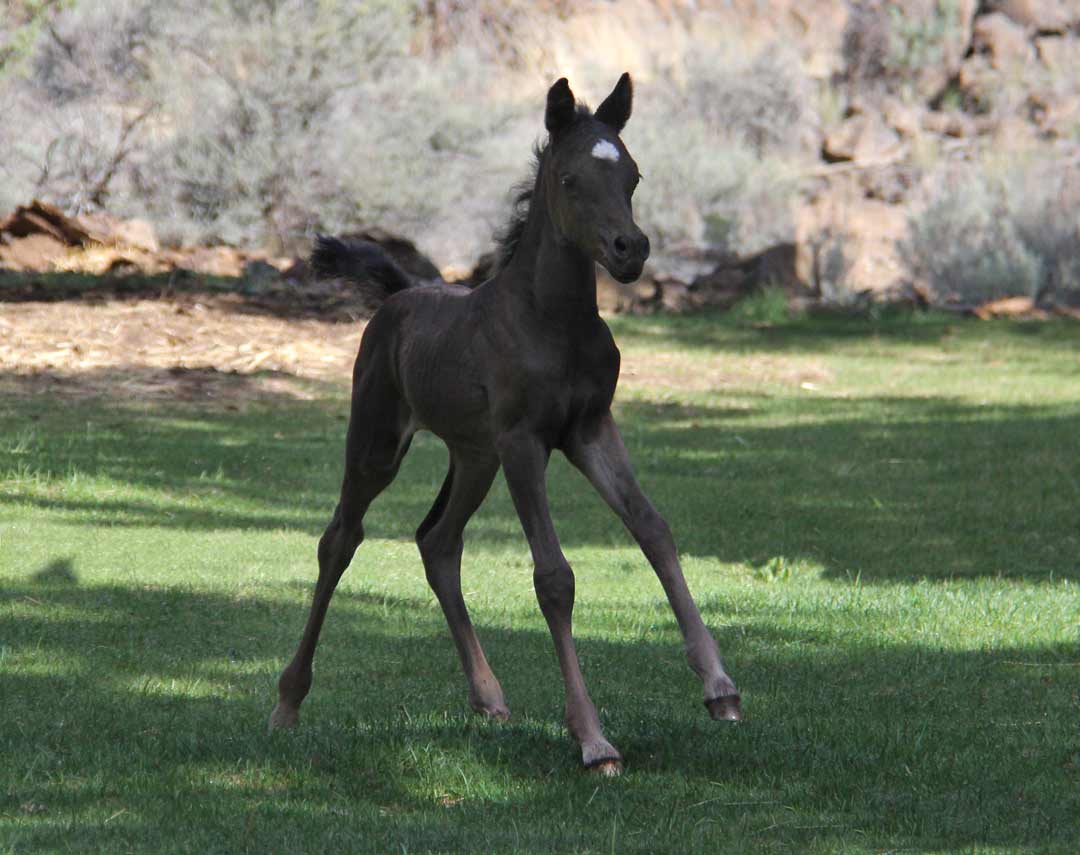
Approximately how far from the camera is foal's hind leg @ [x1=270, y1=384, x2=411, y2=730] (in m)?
6.73

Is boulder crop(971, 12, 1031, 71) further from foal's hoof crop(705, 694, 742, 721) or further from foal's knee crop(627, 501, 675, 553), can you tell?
foal's hoof crop(705, 694, 742, 721)

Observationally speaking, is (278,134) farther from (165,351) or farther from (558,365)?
(558,365)

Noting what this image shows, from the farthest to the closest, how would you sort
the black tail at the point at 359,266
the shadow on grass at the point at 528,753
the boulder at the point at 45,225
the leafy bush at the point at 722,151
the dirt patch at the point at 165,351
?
1. the leafy bush at the point at 722,151
2. the boulder at the point at 45,225
3. the dirt patch at the point at 165,351
4. the black tail at the point at 359,266
5. the shadow on grass at the point at 528,753

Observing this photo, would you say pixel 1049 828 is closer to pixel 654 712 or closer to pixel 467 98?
pixel 654 712

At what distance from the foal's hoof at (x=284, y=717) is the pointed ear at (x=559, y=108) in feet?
8.06

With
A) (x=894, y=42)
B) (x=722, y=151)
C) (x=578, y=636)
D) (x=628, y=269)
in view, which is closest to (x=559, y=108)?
(x=628, y=269)

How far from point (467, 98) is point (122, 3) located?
5572 millimetres

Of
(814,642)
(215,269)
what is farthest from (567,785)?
(215,269)

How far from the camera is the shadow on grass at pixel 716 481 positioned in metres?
12.0

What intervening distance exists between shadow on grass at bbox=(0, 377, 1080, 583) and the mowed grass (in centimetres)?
5

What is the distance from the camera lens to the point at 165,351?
726 inches

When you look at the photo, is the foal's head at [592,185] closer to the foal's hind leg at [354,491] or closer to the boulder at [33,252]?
the foal's hind leg at [354,491]

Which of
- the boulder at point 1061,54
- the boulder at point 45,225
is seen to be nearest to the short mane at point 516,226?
the boulder at point 45,225

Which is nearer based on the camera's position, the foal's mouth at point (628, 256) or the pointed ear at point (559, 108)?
the foal's mouth at point (628, 256)
